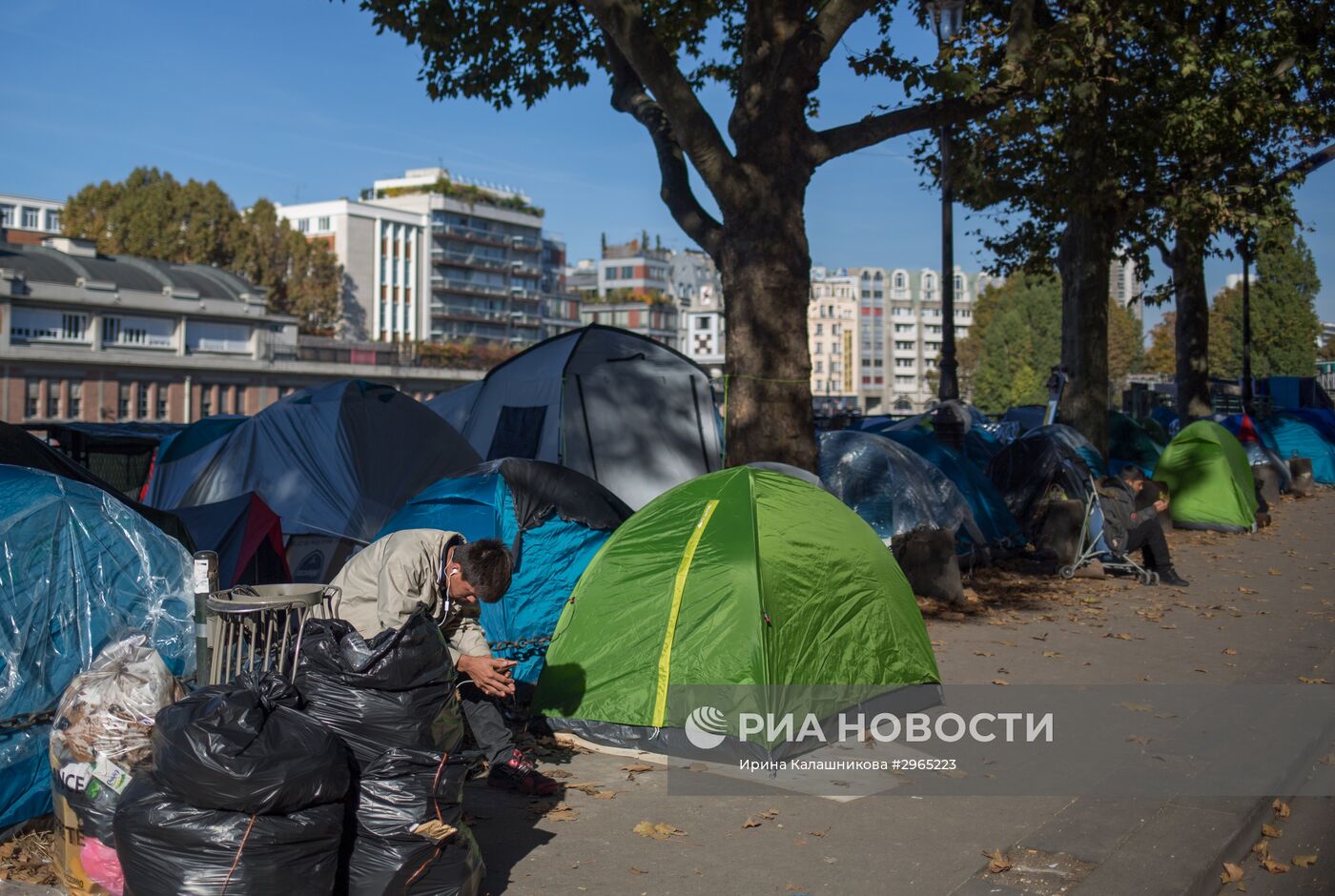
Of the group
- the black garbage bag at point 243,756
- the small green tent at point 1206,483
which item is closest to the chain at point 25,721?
the black garbage bag at point 243,756

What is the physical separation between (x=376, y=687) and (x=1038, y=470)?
1296 cm

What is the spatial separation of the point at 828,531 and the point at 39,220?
13752cm

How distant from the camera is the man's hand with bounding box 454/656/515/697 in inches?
225

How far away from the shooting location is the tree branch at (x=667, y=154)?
12120 millimetres

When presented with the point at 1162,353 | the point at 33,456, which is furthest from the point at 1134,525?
the point at 1162,353

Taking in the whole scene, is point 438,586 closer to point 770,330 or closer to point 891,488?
point 770,330

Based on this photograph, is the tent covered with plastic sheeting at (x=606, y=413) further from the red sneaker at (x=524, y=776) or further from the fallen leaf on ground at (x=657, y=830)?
the fallen leaf on ground at (x=657, y=830)

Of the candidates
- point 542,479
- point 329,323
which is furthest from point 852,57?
point 329,323

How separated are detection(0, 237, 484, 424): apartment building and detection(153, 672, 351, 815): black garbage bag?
68717mm

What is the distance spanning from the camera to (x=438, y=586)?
18.5 ft

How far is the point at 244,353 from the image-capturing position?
8150cm

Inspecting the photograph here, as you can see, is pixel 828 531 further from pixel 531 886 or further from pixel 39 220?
pixel 39 220

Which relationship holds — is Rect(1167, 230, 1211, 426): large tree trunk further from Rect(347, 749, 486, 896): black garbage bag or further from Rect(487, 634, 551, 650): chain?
Rect(347, 749, 486, 896): black garbage bag

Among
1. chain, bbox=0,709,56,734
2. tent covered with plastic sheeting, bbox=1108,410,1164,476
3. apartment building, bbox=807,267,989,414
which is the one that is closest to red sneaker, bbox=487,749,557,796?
chain, bbox=0,709,56,734
